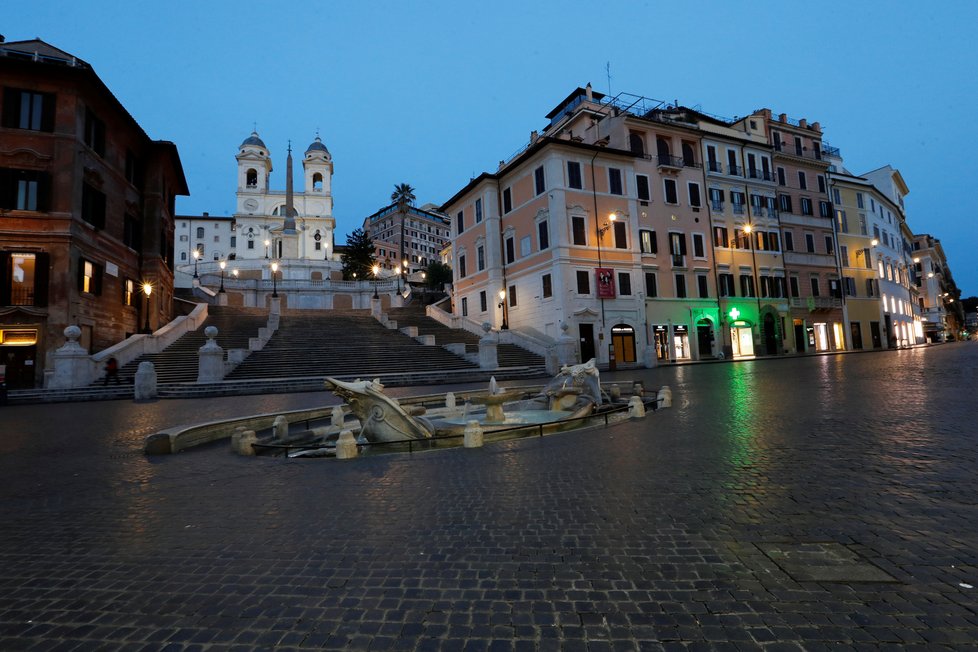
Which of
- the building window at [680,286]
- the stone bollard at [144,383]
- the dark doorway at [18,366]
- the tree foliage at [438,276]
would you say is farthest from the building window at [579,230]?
the tree foliage at [438,276]

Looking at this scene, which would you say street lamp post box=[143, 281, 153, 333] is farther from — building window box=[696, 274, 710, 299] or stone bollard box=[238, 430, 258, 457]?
building window box=[696, 274, 710, 299]

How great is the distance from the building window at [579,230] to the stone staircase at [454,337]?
8497mm

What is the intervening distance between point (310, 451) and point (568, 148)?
29.2 m

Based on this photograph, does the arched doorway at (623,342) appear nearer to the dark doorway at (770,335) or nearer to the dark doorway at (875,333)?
→ the dark doorway at (770,335)

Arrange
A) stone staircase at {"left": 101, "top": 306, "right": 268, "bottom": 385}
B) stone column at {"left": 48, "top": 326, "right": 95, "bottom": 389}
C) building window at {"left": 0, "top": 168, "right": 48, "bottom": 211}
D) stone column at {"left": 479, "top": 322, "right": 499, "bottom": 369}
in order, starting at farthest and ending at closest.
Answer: stone column at {"left": 479, "top": 322, "right": 499, "bottom": 369} < building window at {"left": 0, "top": 168, "right": 48, "bottom": 211} < stone staircase at {"left": 101, "top": 306, "right": 268, "bottom": 385} < stone column at {"left": 48, "top": 326, "right": 95, "bottom": 389}

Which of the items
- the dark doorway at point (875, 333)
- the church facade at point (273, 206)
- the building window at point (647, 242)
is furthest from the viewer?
the church facade at point (273, 206)

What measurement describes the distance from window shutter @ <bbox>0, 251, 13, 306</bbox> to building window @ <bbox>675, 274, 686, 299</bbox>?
37.5 m

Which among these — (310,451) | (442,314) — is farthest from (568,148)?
(310,451)

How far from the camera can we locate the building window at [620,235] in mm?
33969

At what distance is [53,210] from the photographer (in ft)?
70.7

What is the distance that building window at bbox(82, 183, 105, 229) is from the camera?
22.9 m

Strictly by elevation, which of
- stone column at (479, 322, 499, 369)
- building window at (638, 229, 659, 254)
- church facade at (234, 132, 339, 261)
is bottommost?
stone column at (479, 322, 499, 369)

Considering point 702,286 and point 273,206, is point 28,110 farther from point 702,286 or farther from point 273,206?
point 273,206

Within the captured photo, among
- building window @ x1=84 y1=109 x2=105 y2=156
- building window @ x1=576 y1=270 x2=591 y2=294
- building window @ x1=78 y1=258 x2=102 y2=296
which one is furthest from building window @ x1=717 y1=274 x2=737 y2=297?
building window @ x1=84 y1=109 x2=105 y2=156
